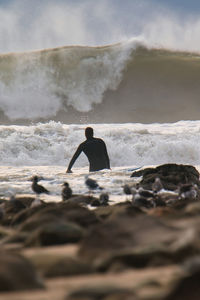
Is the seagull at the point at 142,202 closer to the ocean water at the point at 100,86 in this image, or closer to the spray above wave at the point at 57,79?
the ocean water at the point at 100,86

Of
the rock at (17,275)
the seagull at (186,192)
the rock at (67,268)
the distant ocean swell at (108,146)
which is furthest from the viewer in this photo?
the distant ocean swell at (108,146)

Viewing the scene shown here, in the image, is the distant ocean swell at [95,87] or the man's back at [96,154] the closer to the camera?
the man's back at [96,154]

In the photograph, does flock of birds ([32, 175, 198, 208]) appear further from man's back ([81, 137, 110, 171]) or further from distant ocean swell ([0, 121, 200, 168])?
distant ocean swell ([0, 121, 200, 168])

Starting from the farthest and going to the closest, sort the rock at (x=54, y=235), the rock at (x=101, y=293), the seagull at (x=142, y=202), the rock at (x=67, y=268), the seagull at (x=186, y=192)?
the seagull at (x=186, y=192) → the seagull at (x=142, y=202) → the rock at (x=54, y=235) → the rock at (x=67, y=268) → the rock at (x=101, y=293)

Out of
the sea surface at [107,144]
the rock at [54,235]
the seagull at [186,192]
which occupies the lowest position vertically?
the sea surface at [107,144]

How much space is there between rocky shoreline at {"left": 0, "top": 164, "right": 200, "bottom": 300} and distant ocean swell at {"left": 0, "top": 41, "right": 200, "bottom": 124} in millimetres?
34558

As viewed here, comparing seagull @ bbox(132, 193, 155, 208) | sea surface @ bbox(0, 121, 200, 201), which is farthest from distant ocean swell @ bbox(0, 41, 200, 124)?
seagull @ bbox(132, 193, 155, 208)

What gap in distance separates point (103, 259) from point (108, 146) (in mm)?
15045

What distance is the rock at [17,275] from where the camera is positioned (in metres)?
1.79

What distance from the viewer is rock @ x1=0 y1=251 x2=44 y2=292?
1795mm

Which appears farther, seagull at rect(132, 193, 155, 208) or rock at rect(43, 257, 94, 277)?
seagull at rect(132, 193, 155, 208)

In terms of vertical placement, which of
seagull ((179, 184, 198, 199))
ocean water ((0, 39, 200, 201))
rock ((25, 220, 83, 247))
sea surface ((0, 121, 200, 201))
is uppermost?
ocean water ((0, 39, 200, 201))

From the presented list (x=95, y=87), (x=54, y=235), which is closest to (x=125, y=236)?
(x=54, y=235)

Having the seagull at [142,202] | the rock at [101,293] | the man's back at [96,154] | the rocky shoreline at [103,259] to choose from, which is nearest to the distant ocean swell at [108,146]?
the man's back at [96,154]
